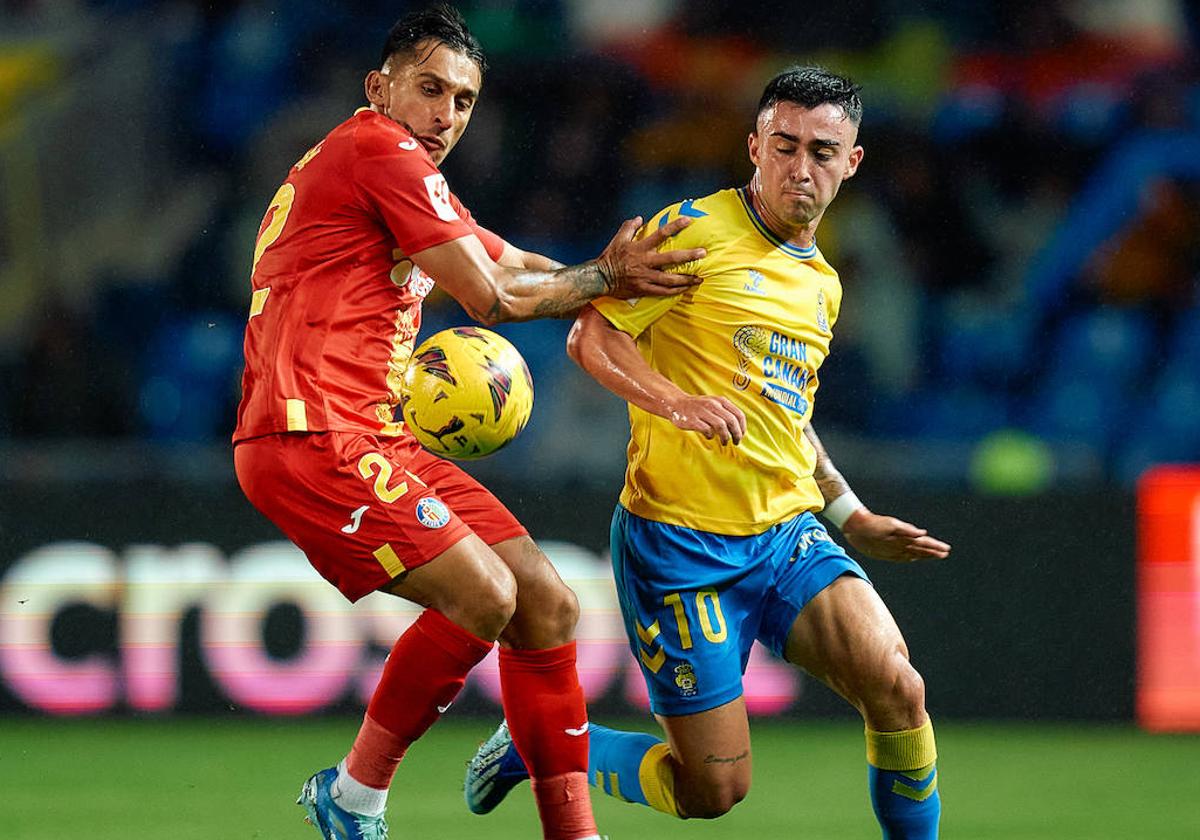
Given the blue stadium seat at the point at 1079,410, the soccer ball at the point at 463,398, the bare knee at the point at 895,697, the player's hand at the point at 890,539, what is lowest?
the blue stadium seat at the point at 1079,410

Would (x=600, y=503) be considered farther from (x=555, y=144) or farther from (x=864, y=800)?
(x=555, y=144)

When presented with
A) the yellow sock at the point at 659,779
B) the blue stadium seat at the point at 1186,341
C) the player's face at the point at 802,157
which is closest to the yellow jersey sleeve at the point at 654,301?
the player's face at the point at 802,157

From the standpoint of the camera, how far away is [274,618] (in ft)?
23.4

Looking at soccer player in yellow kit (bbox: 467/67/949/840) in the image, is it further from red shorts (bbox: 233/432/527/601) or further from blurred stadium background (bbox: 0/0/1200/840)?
blurred stadium background (bbox: 0/0/1200/840)

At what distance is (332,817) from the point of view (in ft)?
14.1

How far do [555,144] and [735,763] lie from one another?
6.07 metres

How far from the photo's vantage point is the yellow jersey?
430cm

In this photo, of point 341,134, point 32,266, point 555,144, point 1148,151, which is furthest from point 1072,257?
point 341,134

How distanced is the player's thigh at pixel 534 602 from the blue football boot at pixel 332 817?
1.84ft

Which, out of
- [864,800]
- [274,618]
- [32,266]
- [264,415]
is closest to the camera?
[264,415]

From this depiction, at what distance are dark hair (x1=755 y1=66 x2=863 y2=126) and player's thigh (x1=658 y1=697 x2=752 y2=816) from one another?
4.87 ft

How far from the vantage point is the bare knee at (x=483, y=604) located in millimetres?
3990

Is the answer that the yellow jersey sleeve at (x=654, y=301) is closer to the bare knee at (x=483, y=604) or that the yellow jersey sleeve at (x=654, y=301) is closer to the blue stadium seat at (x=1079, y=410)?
the bare knee at (x=483, y=604)

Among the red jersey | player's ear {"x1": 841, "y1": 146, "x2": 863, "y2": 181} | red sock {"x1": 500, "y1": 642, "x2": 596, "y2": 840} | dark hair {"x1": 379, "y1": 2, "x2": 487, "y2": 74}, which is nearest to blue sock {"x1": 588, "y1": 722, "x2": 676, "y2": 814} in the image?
red sock {"x1": 500, "y1": 642, "x2": 596, "y2": 840}
